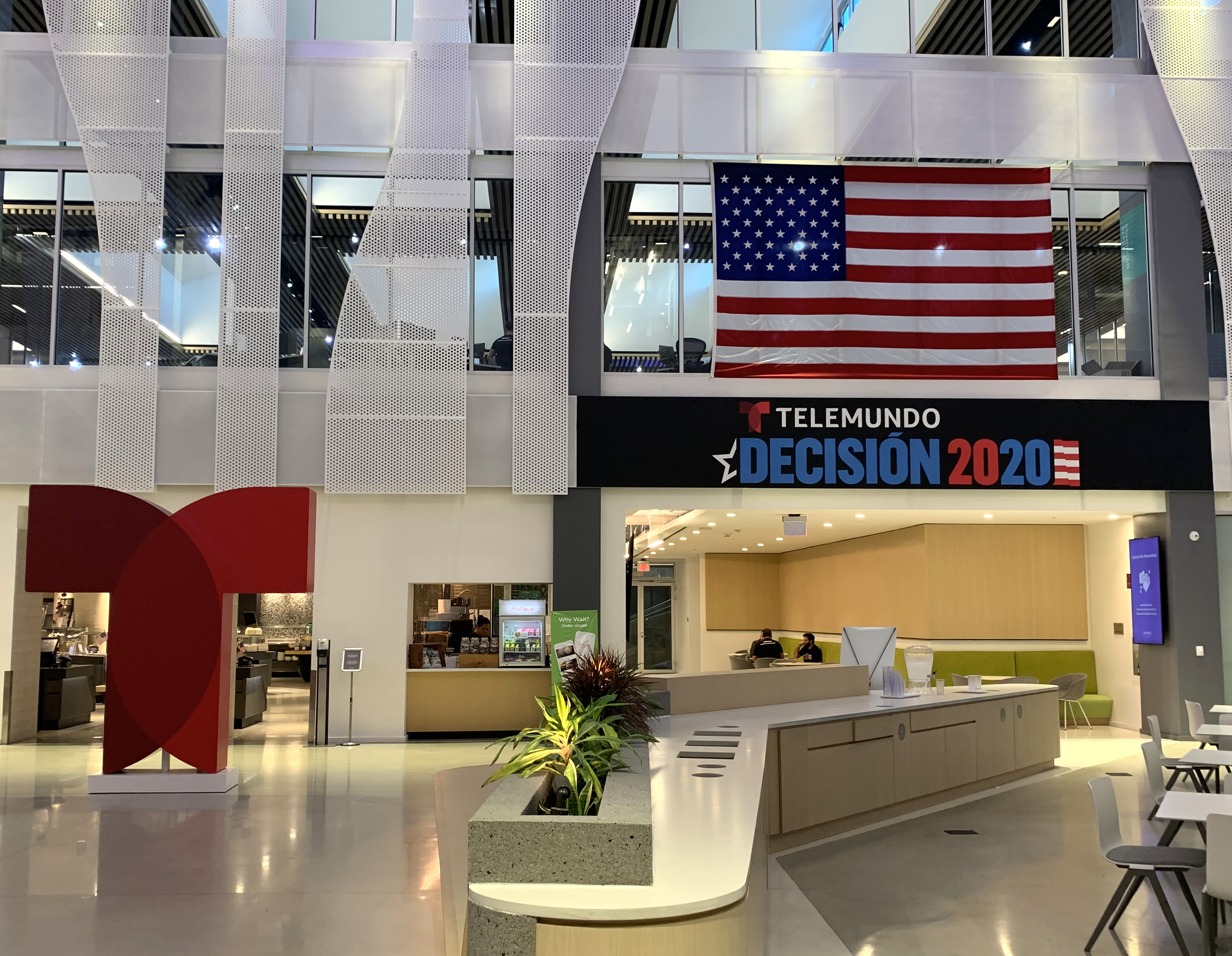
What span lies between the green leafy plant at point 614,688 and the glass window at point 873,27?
35.0ft

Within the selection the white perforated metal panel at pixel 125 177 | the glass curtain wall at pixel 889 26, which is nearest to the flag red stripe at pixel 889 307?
the glass curtain wall at pixel 889 26

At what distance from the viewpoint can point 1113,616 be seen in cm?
1511

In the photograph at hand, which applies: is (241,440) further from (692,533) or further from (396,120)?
(692,533)

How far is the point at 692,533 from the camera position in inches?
728

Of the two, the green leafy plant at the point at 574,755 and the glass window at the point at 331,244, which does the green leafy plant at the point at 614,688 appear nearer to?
the green leafy plant at the point at 574,755

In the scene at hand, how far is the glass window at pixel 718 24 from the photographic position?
14.0 meters

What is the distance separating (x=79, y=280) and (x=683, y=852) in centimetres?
1245

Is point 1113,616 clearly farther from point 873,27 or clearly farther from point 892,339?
point 873,27

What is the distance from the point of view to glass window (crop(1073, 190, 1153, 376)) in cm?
1399

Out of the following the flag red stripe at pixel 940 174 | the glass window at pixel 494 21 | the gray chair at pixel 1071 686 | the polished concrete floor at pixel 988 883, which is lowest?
the polished concrete floor at pixel 988 883

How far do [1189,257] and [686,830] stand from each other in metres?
12.9

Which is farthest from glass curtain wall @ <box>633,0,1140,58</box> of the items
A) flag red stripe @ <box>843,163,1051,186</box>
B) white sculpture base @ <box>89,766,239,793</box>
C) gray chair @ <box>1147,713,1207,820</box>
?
white sculpture base @ <box>89,766,239,793</box>

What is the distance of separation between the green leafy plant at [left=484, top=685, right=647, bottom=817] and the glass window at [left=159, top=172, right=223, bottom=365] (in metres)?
9.76

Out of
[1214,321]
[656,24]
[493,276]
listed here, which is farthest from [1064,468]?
A: [656,24]
